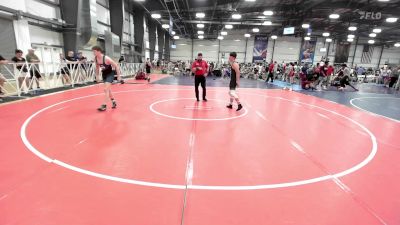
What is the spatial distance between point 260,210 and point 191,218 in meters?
0.84

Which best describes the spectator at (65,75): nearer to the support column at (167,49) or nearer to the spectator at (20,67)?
the spectator at (20,67)

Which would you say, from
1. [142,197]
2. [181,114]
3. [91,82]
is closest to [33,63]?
[91,82]

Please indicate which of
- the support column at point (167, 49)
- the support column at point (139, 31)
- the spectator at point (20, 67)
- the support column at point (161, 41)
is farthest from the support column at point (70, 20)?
the support column at point (167, 49)

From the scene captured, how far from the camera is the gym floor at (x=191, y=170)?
104 inches

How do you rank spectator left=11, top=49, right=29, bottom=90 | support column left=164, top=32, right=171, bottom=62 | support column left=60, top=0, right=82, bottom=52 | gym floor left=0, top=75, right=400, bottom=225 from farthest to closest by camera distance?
support column left=164, top=32, right=171, bottom=62, support column left=60, top=0, right=82, bottom=52, spectator left=11, top=49, right=29, bottom=90, gym floor left=0, top=75, right=400, bottom=225

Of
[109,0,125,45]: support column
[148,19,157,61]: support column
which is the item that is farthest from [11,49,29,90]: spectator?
[148,19,157,61]: support column

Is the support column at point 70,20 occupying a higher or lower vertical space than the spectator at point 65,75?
higher

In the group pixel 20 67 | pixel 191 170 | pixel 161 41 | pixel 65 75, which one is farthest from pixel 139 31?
pixel 191 170

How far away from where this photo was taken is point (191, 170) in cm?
366

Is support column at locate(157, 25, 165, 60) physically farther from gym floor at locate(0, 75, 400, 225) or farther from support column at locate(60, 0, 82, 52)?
gym floor at locate(0, 75, 400, 225)

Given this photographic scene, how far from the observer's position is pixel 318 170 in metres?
3.84

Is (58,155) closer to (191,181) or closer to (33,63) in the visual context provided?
(191,181)

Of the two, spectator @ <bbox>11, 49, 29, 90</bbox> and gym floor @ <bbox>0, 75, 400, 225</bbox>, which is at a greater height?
spectator @ <bbox>11, 49, 29, 90</bbox>

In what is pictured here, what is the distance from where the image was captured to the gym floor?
2.65 meters
